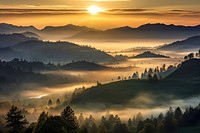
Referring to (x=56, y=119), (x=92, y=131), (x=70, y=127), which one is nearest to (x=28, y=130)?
(x=70, y=127)

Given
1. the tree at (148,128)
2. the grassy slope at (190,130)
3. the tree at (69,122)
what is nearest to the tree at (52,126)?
the tree at (69,122)

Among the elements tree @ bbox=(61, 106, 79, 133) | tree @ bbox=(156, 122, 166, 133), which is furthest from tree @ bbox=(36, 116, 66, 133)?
tree @ bbox=(156, 122, 166, 133)

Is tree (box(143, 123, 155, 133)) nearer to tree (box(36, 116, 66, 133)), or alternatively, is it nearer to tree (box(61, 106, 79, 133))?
tree (box(61, 106, 79, 133))

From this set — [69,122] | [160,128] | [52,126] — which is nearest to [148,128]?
[160,128]

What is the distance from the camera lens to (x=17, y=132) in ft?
286

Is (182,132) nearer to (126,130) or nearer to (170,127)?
(170,127)

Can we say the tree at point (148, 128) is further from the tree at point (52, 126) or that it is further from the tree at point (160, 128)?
the tree at point (52, 126)

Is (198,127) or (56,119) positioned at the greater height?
(56,119)

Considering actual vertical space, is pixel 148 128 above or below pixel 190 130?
above

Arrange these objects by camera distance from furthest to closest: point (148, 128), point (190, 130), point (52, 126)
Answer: point (190, 130) → point (148, 128) → point (52, 126)

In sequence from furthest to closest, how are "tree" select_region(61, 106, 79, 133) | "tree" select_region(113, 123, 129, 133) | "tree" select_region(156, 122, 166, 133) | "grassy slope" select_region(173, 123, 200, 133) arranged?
"grassy slope" select_region(173, 123, 200, 133)
"tree" select_region(113, 123, 129, 133)
"tree" select_region(156, 122, 166, 133)
"tree" select_region(61, 106, 79, 133)

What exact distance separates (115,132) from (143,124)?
14372 mm

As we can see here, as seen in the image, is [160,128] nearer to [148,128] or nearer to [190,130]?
[148,128]

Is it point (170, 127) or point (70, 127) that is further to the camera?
point (170, 127)
